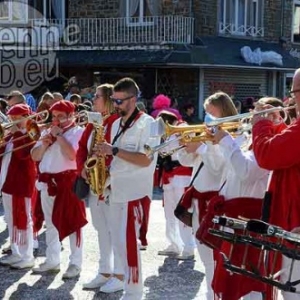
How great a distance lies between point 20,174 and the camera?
257 inches

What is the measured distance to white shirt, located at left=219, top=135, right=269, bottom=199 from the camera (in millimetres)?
3961

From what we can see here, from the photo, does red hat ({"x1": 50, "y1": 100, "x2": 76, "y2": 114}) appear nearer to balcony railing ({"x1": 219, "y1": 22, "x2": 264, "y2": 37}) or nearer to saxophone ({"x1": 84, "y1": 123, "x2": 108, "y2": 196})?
saxophone ({"x1": 84, "y1": 123, "x2": 108, "y2": 196})

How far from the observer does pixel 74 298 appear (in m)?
5.55

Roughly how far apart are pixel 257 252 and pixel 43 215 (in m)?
3.33

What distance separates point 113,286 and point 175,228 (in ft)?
5.55

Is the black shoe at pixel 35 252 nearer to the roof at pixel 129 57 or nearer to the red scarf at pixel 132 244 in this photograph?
the red scarf at pixel 132 244

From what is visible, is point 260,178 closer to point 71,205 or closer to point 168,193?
point 71,205

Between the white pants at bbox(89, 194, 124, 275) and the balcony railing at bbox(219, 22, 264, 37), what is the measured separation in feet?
49.5

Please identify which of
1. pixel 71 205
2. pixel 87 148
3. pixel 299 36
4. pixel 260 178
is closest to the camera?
pixel 260 178

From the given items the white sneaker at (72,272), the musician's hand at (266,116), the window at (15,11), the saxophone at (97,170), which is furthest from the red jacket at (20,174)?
the window at (15,11)

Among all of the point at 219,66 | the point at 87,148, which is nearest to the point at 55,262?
the point at 87,148

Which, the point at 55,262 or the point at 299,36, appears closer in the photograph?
the point at 55,262

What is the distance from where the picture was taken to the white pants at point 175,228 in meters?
7.05

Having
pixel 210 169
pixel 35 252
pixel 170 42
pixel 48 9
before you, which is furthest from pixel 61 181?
pixel 48 9
